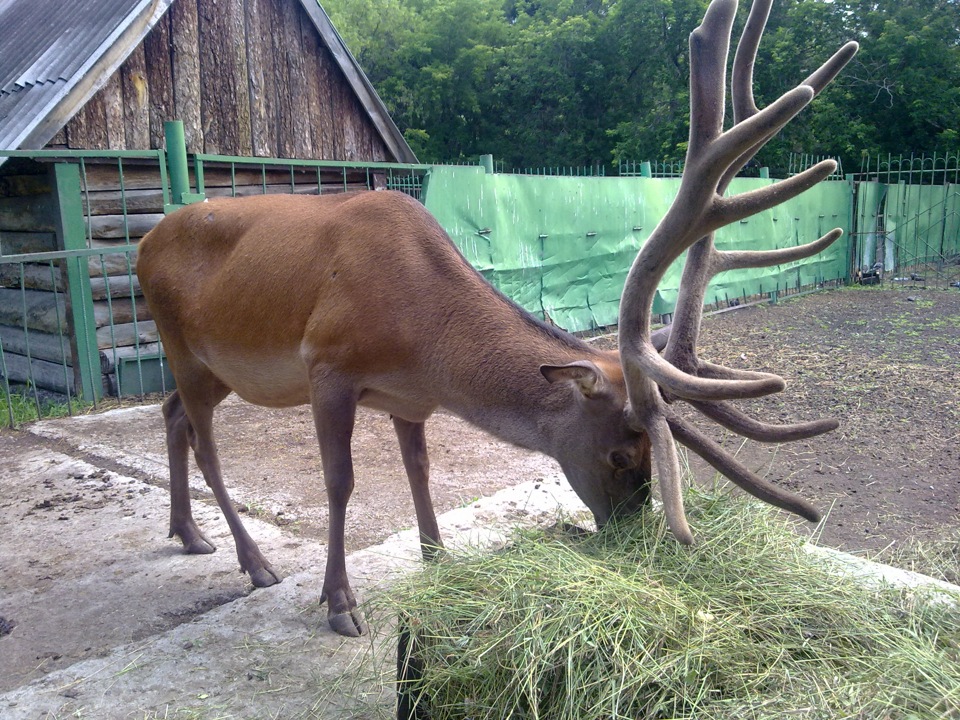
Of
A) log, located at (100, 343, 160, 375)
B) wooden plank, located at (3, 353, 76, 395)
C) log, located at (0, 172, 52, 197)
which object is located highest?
log, located at (0, 172, 52, 197)

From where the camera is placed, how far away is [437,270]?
349 centimetres

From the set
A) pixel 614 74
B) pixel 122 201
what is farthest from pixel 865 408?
pixel 614 74

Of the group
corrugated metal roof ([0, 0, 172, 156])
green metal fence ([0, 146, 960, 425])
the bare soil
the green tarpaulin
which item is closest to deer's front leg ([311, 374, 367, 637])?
the bare soil

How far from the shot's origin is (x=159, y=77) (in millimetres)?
7969

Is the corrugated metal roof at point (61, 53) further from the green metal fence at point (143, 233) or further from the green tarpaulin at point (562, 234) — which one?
the green tarpaulin at point (562, 234)

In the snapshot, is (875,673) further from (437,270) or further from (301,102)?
(301,102)

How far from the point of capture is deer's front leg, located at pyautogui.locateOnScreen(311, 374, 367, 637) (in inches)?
132

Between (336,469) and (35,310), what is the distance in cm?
558

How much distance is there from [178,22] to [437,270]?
6091 millimetres

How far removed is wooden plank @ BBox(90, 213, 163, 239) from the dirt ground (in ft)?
5.63

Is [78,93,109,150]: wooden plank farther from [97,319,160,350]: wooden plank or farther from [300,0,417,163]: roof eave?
[300,0,417,163]: roof eave

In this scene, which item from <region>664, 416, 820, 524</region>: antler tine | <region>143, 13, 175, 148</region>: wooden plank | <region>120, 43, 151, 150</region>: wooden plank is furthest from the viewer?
<region>143, 13, 175, 148</region>: wooden plank

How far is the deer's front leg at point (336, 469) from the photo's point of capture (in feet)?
11.0

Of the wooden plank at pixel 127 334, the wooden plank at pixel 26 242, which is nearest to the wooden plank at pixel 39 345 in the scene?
the wooden plank at pixel 127 334
